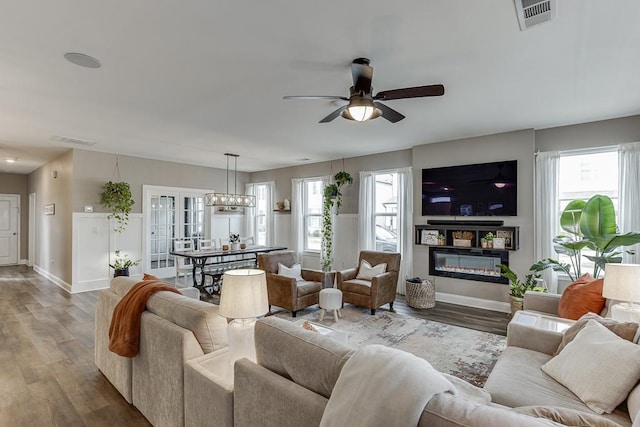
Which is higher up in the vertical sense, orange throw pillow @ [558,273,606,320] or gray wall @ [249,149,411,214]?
gray wall @ [249,149,411,214]

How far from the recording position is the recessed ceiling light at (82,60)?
262cm

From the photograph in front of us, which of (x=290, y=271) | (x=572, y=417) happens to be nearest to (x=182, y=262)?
(x=290, y=271)

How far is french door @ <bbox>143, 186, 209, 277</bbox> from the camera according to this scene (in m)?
7.07

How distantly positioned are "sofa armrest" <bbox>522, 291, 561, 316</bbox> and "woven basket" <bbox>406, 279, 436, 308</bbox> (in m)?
1.73

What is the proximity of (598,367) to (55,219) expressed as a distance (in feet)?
28.7

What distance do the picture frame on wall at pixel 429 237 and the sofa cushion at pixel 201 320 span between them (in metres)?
4.22

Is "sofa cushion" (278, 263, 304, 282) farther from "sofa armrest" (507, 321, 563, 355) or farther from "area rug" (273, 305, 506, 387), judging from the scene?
"sofa armrest" (507, 321, 563, 355)

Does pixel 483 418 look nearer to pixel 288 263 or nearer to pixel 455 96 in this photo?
pixel 455 96

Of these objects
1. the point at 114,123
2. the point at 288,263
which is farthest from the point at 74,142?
the point at 288,263

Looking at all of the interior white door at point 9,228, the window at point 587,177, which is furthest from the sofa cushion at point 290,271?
the interior white door at point 9,228

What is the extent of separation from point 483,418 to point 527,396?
1.18 meters

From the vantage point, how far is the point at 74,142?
5562 millimetres

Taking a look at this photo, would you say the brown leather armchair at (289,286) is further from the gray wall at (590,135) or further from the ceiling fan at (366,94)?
the gray wall at (590,135)

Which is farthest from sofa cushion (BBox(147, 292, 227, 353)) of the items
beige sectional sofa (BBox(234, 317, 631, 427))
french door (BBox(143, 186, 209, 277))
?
french door (BBox(143, 186, 209, 277))
